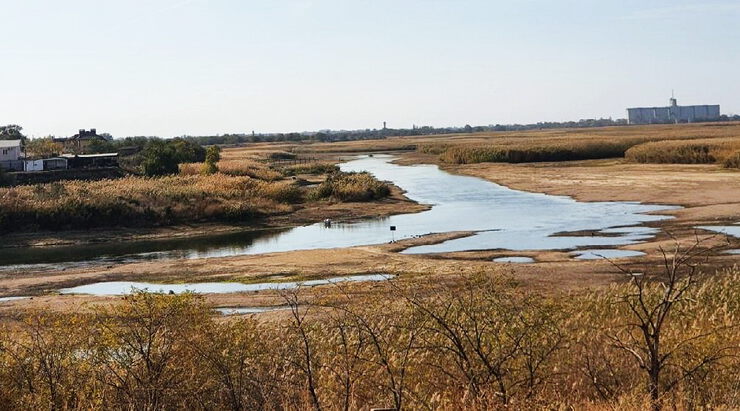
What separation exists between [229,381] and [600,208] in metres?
43.1

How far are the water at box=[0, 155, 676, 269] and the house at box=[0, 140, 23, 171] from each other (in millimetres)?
32180

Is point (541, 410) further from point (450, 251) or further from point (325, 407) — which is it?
point (450, 251)

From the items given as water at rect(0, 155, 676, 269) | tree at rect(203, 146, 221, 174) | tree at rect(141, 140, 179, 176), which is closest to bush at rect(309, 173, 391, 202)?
water at rect(0, 155, 676, 269)

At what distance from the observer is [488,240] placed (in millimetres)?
39281

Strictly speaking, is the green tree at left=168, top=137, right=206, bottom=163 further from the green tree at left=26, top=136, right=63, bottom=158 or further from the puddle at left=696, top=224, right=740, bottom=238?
the puddle at left=696, top=224, right=740, bottom=238

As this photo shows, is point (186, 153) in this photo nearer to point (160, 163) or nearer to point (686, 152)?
point (160, 163)

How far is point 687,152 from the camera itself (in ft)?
286

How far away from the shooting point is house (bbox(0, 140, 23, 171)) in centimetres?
7356

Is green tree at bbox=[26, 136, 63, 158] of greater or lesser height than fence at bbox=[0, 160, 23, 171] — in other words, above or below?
above

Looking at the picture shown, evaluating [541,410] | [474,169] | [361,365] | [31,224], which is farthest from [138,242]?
[474,169]

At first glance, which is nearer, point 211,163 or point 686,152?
point 211,163

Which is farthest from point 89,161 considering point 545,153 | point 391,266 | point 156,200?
point 545,153

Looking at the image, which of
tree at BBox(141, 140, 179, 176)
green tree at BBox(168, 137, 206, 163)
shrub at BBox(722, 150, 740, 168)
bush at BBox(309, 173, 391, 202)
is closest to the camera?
bush at BBox(309, 173, 391, 202)

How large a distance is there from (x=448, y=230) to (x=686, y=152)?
5289cm
